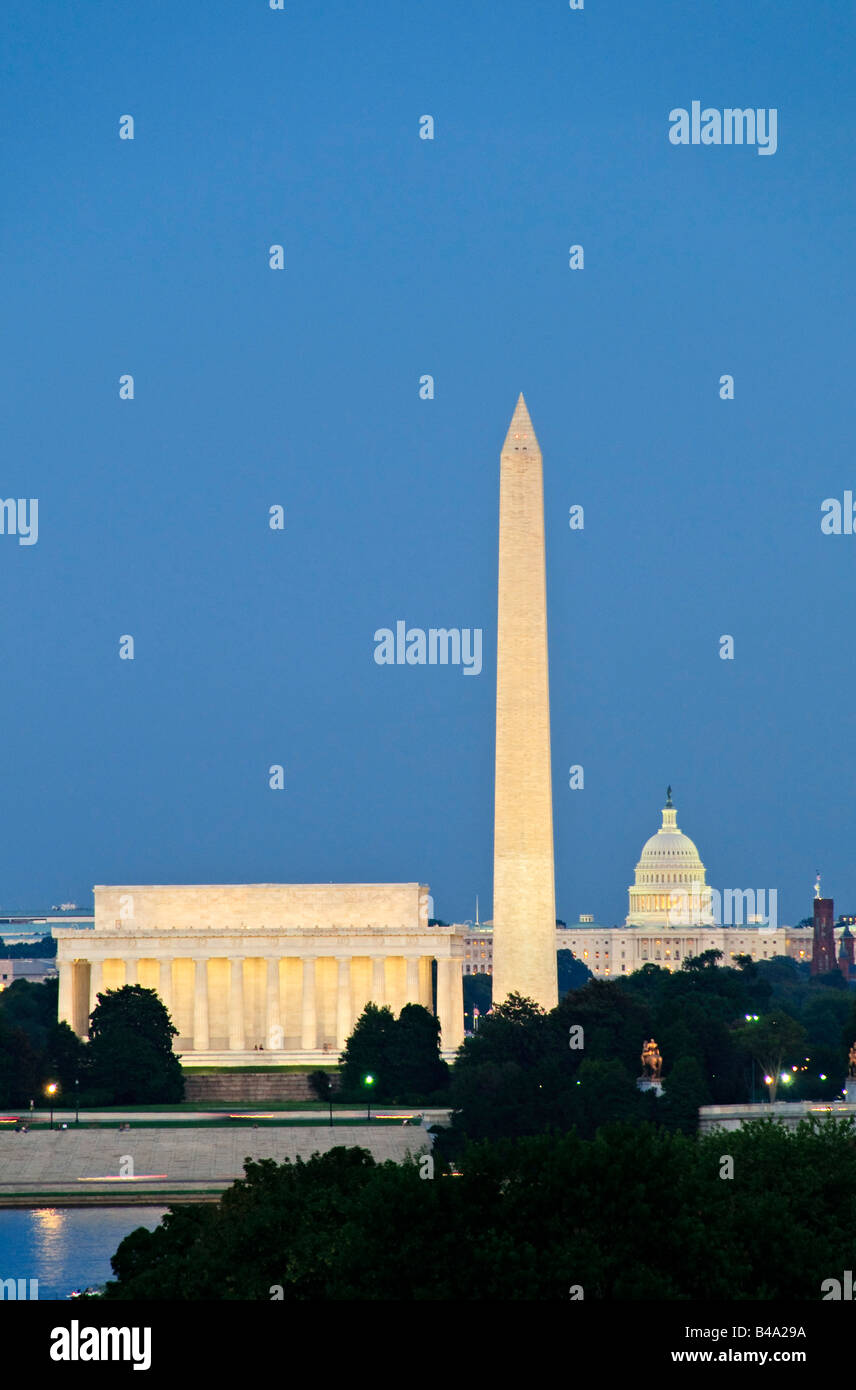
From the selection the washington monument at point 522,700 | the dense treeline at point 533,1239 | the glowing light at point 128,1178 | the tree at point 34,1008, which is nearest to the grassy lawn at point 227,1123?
the glowing light at point 128,1178

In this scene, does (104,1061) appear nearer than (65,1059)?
Yes

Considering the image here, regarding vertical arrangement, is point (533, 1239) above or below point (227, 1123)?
below

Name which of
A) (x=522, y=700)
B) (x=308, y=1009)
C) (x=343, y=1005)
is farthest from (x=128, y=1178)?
(x=343, y=1005)

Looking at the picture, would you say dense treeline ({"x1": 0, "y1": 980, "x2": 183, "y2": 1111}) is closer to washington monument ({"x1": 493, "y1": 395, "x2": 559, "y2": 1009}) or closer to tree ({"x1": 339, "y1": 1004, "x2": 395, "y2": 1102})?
tree ({"x1": 339, "y1": 1004, "x2": 395, "y2": 1102})

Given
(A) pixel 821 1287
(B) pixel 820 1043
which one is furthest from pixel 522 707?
(A) pixel 821 1287

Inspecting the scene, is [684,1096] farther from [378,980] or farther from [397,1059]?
[378,980]

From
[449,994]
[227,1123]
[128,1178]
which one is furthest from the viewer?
[449,994]
